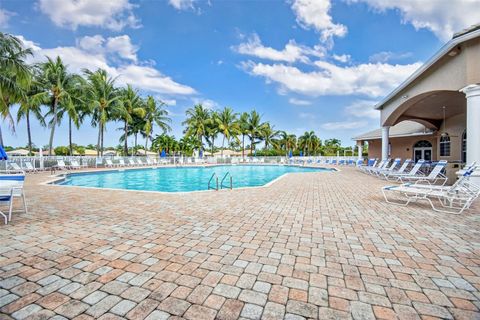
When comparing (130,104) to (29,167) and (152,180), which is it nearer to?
(29,167)

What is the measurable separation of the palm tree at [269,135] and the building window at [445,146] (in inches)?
963

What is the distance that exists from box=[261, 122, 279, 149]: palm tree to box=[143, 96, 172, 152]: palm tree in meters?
15.0

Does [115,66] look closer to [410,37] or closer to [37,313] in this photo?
[410,37]

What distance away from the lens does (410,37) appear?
13258 mm

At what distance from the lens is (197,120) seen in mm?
34938

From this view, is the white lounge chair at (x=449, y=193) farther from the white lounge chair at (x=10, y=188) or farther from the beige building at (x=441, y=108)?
the white lounge chair at (x=10, y=188)

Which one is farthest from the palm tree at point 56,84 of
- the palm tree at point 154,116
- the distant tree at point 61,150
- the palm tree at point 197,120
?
the distant tree at point 61,150

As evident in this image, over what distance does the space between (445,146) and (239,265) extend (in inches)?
800

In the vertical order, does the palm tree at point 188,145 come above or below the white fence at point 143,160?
above

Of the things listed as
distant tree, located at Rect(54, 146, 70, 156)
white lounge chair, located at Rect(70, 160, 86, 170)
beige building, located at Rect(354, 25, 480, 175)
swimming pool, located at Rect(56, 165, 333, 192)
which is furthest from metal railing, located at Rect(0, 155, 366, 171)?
distant tree, located at Rect(54, 146, 70, 156)

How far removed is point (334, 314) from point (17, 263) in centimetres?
316

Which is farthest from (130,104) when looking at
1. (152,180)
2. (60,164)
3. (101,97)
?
(152,180)

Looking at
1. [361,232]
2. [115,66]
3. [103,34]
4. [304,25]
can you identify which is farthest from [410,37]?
[115,66]

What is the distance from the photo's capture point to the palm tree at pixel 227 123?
3494 cm
